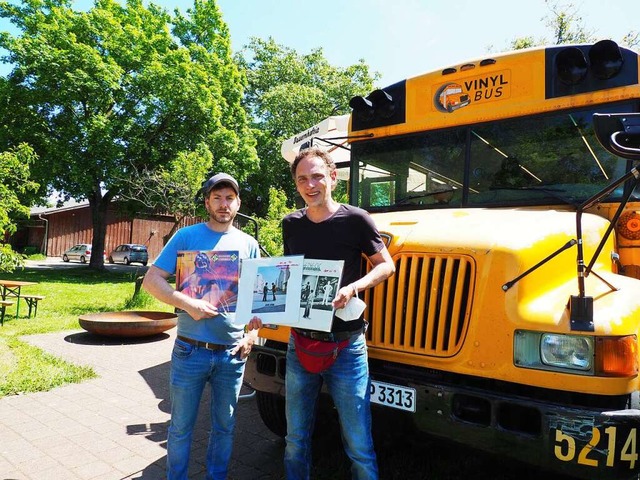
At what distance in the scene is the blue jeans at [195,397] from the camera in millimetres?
2787

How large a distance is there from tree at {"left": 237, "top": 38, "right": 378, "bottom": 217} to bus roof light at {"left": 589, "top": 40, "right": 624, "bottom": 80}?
21336 mm

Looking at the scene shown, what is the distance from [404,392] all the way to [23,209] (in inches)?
310

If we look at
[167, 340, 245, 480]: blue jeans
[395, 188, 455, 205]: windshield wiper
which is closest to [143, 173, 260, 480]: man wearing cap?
[167, 340, 245, 480]: blue jeans

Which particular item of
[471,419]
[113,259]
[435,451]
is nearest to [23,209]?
[435,451]

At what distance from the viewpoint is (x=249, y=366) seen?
3.45 m

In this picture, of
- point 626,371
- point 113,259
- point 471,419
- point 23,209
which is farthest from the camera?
point 113,259

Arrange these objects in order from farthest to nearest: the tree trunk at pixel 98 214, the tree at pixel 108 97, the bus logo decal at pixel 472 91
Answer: the tree trunk at pixel 98 214 → the tree at pixel 108 97 → the bus logo decal at pixel 472 91

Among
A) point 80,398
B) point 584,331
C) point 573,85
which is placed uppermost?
point 573,85

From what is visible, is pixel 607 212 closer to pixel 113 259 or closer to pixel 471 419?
pixel 471 419

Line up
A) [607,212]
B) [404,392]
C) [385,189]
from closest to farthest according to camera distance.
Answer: [404,392]
[607,212]
[385,189]

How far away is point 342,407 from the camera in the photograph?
2.58m

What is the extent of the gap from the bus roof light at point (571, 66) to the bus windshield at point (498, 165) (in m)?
0.24

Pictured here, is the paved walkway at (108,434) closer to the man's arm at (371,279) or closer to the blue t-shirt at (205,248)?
the blue t-shirt at (205,248)

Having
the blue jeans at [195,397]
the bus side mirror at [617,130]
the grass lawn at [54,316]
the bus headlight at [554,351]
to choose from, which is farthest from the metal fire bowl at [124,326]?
the bus side mirror at [617,130]
